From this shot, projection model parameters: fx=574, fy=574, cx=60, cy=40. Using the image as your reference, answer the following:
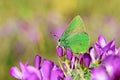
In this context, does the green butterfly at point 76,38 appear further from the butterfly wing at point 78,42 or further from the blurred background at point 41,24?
the blurred background at point 41,24

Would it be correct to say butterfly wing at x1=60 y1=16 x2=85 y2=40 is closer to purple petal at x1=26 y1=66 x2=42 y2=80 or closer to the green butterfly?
the green butterfly

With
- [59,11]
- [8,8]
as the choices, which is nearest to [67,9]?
[59,11]

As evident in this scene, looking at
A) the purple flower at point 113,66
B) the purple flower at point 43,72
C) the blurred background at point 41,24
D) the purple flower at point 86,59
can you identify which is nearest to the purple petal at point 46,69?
the purple flower at point 43,72

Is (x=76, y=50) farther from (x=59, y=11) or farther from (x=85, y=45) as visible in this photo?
(x=59, y=11)

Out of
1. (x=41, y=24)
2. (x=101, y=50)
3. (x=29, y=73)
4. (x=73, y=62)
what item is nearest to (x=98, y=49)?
(x=101, y=50)

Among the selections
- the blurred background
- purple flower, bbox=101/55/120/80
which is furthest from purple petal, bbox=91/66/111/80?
the blurred background

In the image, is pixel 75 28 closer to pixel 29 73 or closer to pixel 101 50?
pixel 101 50
